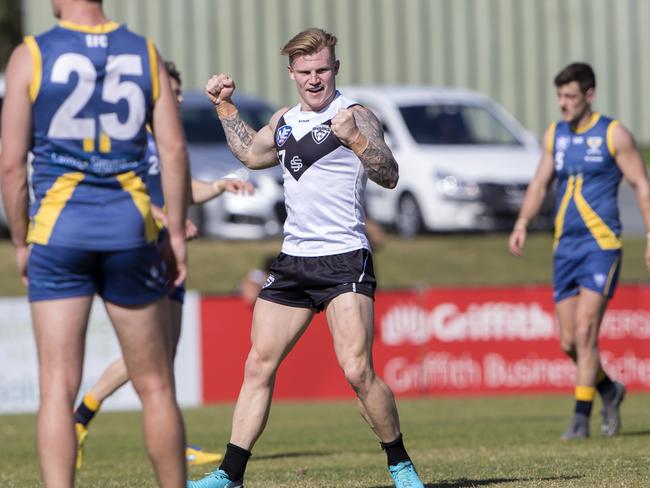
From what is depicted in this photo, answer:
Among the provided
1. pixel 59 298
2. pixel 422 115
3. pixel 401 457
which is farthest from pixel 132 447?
pixel 422 115

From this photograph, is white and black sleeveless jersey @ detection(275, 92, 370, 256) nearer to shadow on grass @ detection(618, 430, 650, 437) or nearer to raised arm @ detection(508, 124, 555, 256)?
raised arm @ detection(508, 124, 555, 256)

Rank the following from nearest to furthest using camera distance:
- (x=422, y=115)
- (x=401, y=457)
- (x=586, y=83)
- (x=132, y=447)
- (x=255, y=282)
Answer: (x=401, y=457) → (x=586, y=83) → (x=132, y=447) → (x=255, y=282) → (x=422, y=115)

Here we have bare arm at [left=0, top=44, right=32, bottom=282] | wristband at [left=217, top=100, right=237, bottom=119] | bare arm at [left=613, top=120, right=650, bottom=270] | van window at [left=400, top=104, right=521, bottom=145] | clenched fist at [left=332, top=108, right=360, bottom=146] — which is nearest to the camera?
bare arm at [left=0, top=44, right=32, bottom=282]

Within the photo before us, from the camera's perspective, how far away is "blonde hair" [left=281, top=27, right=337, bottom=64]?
22.4ft

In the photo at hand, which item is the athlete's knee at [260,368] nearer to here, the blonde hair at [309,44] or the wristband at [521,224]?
the blonde hair at [309,44]

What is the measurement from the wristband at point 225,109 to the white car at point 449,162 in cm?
1270

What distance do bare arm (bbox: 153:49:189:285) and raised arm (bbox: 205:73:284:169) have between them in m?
1.73

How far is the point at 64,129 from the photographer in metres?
5.21

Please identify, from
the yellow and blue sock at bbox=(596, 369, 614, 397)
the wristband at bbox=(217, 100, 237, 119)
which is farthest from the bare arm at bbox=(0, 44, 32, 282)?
the yellow and blue sock at bbox=(596, 369, 614, 397)

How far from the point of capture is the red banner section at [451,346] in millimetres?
16812

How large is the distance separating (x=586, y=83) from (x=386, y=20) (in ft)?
74.7

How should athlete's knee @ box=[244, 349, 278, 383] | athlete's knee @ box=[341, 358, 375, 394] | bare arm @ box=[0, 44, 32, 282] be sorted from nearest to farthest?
bare arm @ box=[0, 44, 32, 282], athlete's knee @ box=[341, 358, 375, 394], athlete's knee @ box=[244, 349, 278, 383]

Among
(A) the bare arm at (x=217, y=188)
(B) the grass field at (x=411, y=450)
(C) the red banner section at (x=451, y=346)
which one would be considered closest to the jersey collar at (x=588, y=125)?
(B) the grass field at (x=411, y=450)

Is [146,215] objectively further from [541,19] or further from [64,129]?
[541,19]
